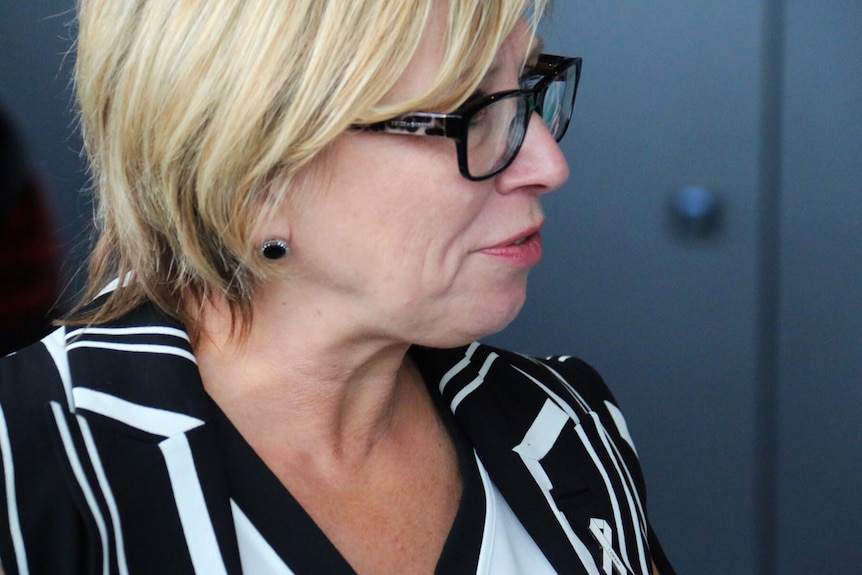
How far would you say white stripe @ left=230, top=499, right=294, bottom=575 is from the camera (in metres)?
1.13

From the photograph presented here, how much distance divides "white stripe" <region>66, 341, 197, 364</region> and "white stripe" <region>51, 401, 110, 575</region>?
11 cm

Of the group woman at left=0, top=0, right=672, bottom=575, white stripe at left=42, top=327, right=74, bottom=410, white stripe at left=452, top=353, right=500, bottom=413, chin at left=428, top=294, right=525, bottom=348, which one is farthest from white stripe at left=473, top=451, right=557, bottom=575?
white stripe at left=42, top=327, right=74, bottom=410

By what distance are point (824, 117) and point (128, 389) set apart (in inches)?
64.5

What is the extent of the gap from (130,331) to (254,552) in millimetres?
289

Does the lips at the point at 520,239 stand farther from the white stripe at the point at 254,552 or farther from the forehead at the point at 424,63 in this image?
the white stripe at the point at 254,552

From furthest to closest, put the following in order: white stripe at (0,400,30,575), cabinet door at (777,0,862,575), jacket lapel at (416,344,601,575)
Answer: cabinet door at (777,0,862,575), jacket lapel at (416,344,601,575), white stripe at (0,400,30,575)

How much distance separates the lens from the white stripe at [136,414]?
3.63ft

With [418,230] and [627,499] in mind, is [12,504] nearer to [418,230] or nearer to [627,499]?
[418,230]

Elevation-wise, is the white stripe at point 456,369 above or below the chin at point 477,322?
below

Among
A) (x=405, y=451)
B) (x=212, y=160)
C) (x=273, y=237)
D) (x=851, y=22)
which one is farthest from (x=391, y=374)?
(x=851, y=22)

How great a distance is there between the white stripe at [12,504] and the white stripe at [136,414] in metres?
0.08

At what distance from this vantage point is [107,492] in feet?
3.45

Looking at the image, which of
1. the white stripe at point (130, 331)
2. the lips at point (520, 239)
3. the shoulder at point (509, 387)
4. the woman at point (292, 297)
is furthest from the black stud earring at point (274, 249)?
the shoulder at point (509, 387)

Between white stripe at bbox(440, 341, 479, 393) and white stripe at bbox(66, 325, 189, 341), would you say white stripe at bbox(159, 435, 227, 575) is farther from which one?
white stripe at bbox(440, 341, 479, 393)
